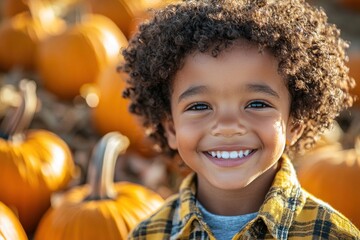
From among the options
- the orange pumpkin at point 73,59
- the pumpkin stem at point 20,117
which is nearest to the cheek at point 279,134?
the pumpkin stem at point 20,117

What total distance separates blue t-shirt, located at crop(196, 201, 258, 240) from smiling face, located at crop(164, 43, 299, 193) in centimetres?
12

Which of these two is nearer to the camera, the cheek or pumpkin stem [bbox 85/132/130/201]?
the cheek

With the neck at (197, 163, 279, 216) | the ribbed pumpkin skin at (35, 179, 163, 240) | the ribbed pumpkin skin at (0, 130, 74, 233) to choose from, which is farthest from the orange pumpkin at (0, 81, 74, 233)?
the neck at (197, 163, 279, 216)

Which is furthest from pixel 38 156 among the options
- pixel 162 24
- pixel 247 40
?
pixel 247 40

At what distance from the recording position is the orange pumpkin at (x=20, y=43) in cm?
491

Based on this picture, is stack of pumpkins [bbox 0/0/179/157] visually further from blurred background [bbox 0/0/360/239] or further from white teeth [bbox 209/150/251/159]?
white teeth [bbox 209/150/251/159]

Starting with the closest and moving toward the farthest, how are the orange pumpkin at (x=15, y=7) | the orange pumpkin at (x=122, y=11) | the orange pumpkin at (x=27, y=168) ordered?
the orange pumpkin at (x=27, y=168) → the orange pumpkin at (x=122, y=11) → the orange pumpkin at (x=15, y=7)

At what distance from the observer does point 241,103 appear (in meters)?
2.32

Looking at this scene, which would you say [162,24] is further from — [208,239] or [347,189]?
[347,189]

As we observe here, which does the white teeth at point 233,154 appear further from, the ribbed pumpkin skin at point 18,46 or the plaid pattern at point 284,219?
the ribbed pumpkin skin at point 18,46

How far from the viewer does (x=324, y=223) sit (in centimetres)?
237

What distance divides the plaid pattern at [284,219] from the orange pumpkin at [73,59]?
219cm

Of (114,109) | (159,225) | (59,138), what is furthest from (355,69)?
(159,225)

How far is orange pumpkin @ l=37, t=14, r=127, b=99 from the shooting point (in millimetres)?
4645
